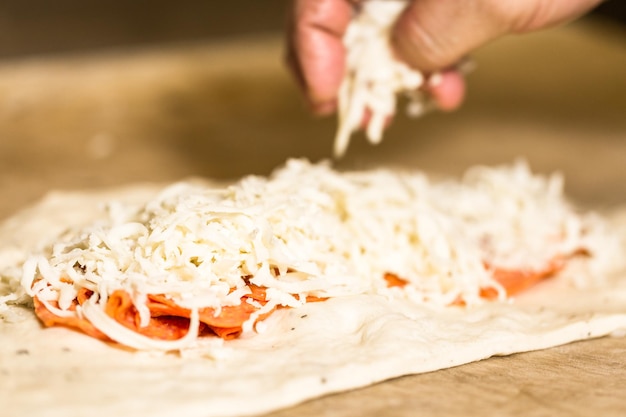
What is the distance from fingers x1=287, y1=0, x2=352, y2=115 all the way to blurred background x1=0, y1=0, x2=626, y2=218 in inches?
36.5

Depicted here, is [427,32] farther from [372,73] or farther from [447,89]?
[447,89]

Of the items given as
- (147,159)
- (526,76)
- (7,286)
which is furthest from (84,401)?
(526,76)

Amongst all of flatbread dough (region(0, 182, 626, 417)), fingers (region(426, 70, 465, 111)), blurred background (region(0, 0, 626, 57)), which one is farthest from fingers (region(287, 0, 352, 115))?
blurred background (region(0, 0, 626, 57))

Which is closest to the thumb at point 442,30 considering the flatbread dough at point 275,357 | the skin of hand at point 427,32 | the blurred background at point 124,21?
the skin of hand at point 427,32

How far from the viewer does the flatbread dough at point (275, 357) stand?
1.44 m

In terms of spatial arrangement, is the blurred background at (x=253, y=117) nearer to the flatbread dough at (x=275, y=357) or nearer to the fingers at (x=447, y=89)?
the fingers at (x=447, y=89)

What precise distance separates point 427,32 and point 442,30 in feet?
0.15

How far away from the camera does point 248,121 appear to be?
12.8 ft

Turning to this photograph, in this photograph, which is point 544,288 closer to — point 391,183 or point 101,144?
point 391,183

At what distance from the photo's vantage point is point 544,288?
223 centimetres

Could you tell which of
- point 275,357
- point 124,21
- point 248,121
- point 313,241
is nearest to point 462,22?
point 313,241

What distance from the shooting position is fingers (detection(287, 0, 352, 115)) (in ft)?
8.01

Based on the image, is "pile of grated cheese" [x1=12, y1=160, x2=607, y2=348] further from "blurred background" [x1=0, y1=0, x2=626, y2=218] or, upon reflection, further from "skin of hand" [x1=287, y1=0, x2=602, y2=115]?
"blurred background" [x1=0, y1=0, x2=626, y2=218]

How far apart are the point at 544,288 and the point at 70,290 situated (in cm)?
132
